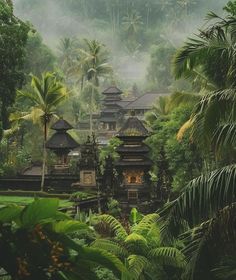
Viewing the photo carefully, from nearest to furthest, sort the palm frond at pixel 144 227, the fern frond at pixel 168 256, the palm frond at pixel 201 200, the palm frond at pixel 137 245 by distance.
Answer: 1. the palm frond at pixel 201 200
2. the fern frond at pixel 168 256
3. the palm frond at pixel 137 245
4. the palm frond at pixel 144 227

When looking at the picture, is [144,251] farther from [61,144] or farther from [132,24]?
[132,24]

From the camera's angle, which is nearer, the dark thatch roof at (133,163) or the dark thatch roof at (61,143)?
the dark thatch roof at (133,163)

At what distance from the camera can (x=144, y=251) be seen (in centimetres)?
1184

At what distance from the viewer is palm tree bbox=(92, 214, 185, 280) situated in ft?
36.4

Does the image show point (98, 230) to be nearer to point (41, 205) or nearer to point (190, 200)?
point (190, 200)

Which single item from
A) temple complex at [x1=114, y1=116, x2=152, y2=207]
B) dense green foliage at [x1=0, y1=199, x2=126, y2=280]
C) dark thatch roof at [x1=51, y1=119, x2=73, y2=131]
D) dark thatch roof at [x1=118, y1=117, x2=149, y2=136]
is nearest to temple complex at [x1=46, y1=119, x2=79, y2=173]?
dark thatch roof at [x1=51, y1=119, x2=73, y2=131]

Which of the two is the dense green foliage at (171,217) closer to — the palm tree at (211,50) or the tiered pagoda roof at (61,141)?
the palm tree at (211,50)

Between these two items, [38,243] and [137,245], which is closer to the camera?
[38,243]

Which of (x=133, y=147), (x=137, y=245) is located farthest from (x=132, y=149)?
(x=137, y=245)

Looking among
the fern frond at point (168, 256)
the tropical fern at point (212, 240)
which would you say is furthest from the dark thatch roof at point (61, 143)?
the tropical fern at point (212, 240)

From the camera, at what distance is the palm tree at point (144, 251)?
1109 cm

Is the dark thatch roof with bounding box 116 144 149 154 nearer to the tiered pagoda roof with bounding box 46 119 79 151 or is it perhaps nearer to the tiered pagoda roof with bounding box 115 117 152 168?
the tiered pagoda roof with bounding box 115 117 152 168

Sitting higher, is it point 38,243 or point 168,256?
point 38,243

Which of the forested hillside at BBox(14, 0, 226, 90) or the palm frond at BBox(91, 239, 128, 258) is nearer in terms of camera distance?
the palm frond at BBox(91, 239, 128, 258)
